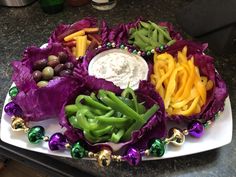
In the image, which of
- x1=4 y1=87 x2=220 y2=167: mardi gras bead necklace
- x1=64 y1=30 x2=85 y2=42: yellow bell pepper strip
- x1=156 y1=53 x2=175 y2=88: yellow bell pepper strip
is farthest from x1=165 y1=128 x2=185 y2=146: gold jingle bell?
x1=64 y1=30 x2=85 y2=42: yellow bell pepper strip

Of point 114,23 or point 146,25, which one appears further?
point 114,23

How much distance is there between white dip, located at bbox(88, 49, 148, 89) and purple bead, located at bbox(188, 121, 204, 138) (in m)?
0.13

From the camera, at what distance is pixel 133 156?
573mm

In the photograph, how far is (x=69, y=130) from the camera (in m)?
0.60

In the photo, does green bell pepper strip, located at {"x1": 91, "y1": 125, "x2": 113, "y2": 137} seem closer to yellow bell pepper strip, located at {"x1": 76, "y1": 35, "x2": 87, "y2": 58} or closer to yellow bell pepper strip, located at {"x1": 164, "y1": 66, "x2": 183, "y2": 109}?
yellow bell pepper strip, located at {"x1": 164, "y1": 66, "x2": 183, "y2": 109}

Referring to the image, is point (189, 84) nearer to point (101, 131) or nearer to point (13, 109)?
point (101, 131)

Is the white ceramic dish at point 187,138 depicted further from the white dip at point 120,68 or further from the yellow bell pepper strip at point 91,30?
the yellow bell pepper strip at point 91,30

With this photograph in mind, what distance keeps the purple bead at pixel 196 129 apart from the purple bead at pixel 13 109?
1.07 feet

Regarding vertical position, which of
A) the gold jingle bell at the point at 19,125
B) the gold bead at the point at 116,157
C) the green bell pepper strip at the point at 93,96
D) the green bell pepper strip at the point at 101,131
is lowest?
the gold bead at the point at 116,157

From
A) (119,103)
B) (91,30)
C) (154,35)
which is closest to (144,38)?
(154,35)

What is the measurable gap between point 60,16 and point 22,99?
45 cm

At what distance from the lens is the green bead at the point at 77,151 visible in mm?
580

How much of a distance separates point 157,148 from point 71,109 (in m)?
0.17

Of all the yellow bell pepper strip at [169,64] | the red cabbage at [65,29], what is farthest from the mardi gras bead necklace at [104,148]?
the red cabbage at [65,29]
